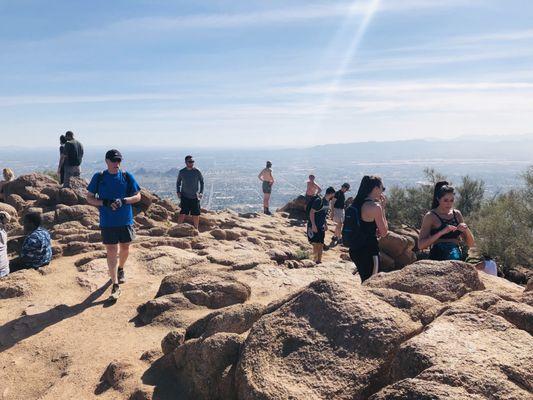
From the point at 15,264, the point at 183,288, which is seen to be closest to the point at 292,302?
the point at 183,288

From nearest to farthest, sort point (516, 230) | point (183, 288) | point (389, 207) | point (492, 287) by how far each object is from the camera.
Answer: point (492, 287) < point (183, 288) < point (516, 230) < point (389, 207)

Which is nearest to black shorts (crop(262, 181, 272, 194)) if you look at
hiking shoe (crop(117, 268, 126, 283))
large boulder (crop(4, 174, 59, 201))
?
large boulder (crop(4, 174, 59, 201))

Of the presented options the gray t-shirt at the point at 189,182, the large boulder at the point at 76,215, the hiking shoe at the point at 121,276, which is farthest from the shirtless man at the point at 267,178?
the hiking shoe at the point at 121,276

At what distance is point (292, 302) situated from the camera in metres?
4.51

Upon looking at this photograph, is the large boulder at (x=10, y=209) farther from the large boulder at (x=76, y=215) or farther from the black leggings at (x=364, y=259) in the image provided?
the black leggings at (x=364, y=259)

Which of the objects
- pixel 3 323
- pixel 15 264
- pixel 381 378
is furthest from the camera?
→ pixel 15 264

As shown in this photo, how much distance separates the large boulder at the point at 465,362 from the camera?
9.62 feet

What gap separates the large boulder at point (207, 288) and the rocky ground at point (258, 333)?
0.03 meters

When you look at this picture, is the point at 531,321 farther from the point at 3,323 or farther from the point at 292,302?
the point at 3,323

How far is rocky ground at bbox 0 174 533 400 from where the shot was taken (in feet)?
11.1

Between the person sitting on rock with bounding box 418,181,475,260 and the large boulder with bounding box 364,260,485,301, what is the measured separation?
1365 millimetres

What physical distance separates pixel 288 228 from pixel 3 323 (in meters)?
14.3

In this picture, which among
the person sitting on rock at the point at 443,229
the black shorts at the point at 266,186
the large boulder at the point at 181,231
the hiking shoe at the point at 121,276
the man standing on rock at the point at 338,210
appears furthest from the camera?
the black shorts at the point at 266,186

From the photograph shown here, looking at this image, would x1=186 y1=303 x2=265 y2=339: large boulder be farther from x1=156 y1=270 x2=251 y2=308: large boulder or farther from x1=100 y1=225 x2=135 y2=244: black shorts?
x1=100 y1=225 x2=135 y2=244: black shorts
